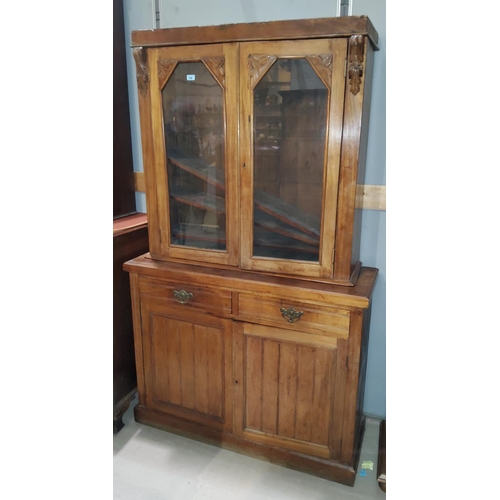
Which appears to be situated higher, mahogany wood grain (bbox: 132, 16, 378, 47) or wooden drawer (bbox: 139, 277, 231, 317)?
mahogany wood grain (bbox: 132, 16, 378, 47)

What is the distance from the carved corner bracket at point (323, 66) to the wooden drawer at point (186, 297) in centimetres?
90

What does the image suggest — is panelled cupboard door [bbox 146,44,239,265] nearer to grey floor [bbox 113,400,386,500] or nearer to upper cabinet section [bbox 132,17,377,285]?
upper cabinet section [bbox 132,17,377,285]

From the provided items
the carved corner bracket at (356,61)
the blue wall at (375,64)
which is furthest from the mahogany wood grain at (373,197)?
the carved corner bracket at (356,61)

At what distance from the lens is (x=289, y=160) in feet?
5.53

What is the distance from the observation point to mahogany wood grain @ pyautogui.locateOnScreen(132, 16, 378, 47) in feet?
4.60

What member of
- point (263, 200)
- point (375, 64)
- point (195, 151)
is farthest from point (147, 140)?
point (375, 64)

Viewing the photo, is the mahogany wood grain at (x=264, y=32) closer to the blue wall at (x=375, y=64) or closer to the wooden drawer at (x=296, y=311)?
the blue wall at (x=375, y=64)

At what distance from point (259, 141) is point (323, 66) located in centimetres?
36

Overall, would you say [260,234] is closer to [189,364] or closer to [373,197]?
[373,197]

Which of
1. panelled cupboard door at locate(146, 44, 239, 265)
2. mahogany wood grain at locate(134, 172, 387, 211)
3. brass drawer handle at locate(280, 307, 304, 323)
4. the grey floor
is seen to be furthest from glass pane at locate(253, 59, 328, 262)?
the grey floor

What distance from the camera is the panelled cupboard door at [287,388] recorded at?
1.68 meters
